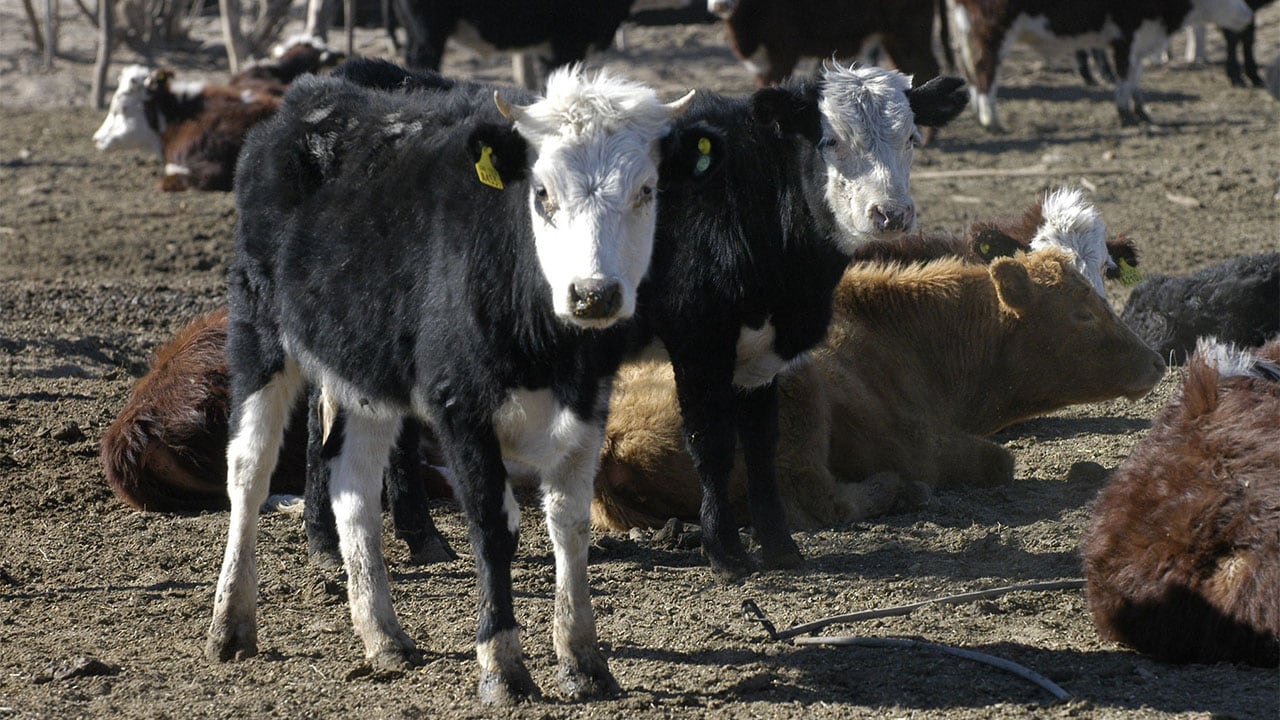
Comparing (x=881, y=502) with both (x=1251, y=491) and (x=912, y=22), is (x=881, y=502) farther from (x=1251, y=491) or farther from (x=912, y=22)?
(x=912, y=22)

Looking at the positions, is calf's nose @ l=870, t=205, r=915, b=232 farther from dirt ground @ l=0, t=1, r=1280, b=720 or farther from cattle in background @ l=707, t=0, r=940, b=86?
cattle in background @ l=707, t=0, r=940, b=86

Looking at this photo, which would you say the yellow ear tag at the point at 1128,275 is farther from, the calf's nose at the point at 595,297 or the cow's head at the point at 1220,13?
the cow's head at the point at 1220,13

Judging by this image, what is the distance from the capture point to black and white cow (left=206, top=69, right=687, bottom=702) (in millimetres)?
4242

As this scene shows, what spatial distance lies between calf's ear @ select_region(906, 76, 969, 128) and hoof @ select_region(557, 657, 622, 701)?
2.82 meters

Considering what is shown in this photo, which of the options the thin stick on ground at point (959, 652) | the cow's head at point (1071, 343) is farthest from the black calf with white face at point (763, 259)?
the cow's head at point (1071, 343)

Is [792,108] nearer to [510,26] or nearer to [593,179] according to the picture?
[593,179]

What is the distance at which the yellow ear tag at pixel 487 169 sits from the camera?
4223 millimetres

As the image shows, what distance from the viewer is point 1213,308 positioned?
8391 millimetres

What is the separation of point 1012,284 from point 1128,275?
1290 mm

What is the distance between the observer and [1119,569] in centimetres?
460

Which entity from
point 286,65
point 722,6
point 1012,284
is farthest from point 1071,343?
point 286,65

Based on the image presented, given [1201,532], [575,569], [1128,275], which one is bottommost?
[575,569]

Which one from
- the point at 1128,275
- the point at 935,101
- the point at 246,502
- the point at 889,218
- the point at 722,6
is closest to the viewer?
the point at 246,502

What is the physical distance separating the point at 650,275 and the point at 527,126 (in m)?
1.45
